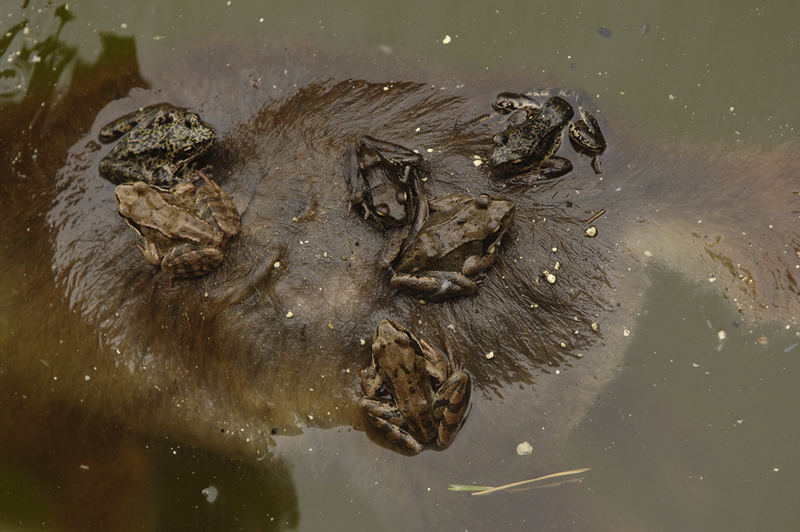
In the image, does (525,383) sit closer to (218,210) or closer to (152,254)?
(218,210)

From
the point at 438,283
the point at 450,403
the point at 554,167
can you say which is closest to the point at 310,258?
the point at 438,283

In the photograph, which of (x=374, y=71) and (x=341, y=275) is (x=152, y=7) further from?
(x=341, y=275)

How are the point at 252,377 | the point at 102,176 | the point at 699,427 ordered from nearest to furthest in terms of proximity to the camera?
the point at 699,427 < the point at 252,377 < the point at 102,176

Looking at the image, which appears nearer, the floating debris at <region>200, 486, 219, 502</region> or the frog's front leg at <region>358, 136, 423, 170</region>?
the frog's front leg at <region>358, 136, 423, 170</region>

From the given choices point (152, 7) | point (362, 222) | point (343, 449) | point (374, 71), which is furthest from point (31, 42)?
point (343, 449)

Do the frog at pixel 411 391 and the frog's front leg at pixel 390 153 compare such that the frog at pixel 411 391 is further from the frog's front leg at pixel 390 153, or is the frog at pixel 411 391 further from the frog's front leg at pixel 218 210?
the frog's front leg at pixel 218 210

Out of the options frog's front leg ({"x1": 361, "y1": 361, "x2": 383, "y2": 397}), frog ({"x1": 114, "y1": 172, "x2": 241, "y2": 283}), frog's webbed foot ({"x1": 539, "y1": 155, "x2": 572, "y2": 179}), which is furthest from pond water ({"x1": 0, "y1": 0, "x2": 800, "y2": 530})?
frog ({"x1": 114, "y1": 172, "x2": 241, "y2": 283})

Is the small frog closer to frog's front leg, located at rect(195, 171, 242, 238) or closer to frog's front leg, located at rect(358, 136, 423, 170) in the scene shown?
frog's front leg, located at rect(358, 136, 423, 170)
